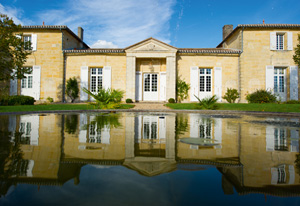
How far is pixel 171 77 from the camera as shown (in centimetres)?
1752

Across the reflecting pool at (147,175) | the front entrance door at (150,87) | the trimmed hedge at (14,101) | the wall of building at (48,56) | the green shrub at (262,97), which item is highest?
the wall of building at (48,56)

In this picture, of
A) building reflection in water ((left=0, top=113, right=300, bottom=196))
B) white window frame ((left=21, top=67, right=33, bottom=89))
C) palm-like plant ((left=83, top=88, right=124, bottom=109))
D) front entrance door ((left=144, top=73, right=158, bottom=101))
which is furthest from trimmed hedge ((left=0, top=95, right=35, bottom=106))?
building reflection in water ((left=0, top=113, right=300, bottom=196))

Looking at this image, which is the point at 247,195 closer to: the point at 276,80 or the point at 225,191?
the point at 225,191

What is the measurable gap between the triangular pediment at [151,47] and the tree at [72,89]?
554cm

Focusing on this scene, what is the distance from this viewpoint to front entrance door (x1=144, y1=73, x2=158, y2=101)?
18984 mm

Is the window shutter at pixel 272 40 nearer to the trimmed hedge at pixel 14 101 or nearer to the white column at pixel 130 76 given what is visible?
the white column at pixel 130 76

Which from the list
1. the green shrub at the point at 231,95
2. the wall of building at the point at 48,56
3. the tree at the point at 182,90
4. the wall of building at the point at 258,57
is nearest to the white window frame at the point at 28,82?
the wall of building at the point at 48,56

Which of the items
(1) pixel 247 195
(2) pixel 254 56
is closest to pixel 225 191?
(1) pixel 247 195

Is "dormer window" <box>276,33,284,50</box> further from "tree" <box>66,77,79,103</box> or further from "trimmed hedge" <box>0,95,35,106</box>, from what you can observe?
"trimmed hedge" <box>0,95,35,106</box>

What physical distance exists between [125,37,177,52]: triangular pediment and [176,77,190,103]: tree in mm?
2953

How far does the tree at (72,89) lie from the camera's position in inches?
692

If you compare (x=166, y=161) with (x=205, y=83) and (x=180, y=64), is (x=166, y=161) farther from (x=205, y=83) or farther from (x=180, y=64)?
(x=205, y=83)

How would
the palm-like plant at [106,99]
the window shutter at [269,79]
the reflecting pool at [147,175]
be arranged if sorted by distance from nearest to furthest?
the reflecting pool at [147,175]
the palm-like plant at [106,99]
the window shutter at [269,79]

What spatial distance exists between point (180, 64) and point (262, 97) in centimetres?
738
